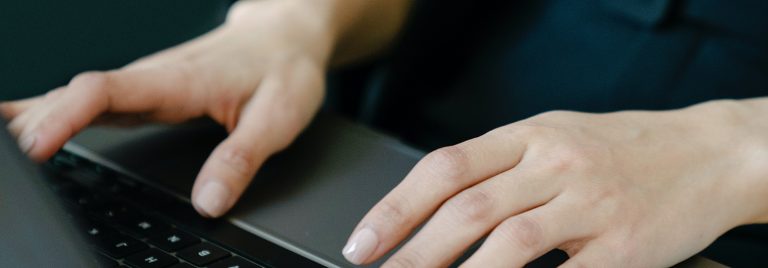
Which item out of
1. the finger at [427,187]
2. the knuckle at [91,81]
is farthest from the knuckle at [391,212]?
the knuckle at [91,81]

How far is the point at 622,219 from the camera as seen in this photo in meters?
0.42

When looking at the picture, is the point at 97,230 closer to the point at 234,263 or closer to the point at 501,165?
the point at 234,263

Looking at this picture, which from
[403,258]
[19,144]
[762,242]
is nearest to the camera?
[403,258]

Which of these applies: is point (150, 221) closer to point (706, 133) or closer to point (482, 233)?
point (482, 233)

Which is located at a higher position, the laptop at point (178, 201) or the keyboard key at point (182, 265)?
the laptop at point (178, 201)

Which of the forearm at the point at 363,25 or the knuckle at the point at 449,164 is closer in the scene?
the knuckle at the point at 449,164

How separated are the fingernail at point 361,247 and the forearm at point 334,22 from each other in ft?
0.80

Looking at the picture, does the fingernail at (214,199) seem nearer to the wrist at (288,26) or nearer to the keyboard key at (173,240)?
the keyboard key at (173,240)

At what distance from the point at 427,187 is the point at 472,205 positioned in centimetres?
2

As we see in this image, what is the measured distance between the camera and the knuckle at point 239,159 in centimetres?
49

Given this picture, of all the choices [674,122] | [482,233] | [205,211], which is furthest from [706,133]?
[205,211]

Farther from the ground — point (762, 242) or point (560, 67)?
point (560, 67)

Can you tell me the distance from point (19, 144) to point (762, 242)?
50 cm

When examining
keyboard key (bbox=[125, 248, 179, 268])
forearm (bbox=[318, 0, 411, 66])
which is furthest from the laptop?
forearm (bbox=[318, 0, 411, 66])
